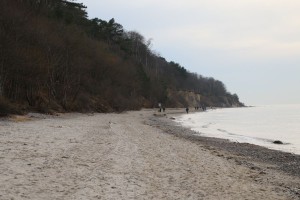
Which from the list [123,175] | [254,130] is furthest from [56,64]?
[123,175]

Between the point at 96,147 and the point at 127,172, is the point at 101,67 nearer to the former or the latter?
the point at 96,147

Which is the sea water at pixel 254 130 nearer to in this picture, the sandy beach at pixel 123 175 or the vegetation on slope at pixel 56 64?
the sandy beach at pixel 123 175

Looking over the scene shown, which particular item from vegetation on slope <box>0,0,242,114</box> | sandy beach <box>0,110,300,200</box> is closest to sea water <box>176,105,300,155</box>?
sandy beach <box>0,110,300,200</box>

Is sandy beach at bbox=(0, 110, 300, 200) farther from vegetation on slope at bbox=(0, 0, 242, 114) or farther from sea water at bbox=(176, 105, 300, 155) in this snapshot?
vegetation on slope at bbox=(0, 0, 242, 114)

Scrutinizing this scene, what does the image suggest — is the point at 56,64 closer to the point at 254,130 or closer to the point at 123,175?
the point at 254,130

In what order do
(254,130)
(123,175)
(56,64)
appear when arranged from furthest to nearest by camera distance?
(56,64), (254,130), (123,175)

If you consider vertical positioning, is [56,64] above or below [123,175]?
above

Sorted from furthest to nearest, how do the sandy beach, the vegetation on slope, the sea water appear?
1. the vegetation on slope
2. the sea water
3. the sandy beach

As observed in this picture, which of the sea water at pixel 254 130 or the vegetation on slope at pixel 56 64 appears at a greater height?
the vegetation on slope at pixel 56 64

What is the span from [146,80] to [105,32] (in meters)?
18.8

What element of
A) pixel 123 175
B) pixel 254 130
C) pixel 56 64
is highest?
pixel 56 64

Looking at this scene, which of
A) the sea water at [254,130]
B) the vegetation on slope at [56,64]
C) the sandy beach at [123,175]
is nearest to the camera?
the sandy beach at [123,175]

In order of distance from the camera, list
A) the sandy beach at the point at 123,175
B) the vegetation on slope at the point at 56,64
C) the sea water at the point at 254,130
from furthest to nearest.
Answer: the vegetation on slope at the point at 56,64 < the sea water at the point at 254,130 < the sandy beach at the point at 123,175

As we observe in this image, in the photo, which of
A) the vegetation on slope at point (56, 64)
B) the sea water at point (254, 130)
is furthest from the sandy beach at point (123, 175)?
the vegetation on slope at point (56, 64)
